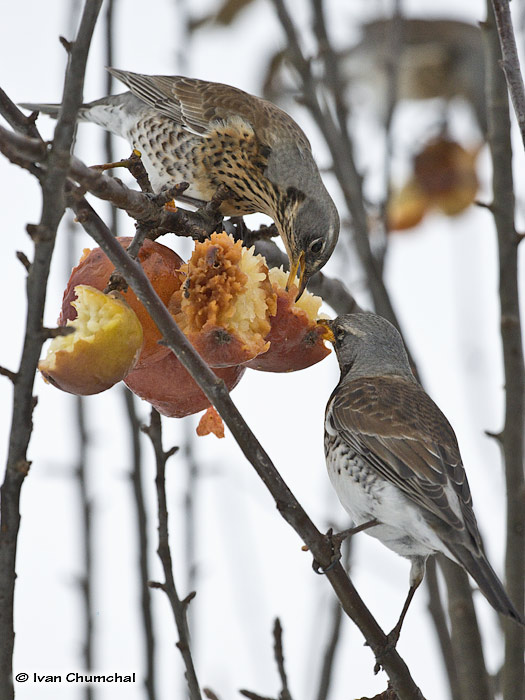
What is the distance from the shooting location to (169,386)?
2186 millimetres

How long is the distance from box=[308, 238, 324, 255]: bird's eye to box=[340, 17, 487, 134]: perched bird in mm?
3648

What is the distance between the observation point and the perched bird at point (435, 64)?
6.60 m

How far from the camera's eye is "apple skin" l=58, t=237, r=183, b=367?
6.72 ft

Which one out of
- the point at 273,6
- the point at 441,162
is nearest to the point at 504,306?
the point at 273,6

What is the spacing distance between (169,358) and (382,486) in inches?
34.2

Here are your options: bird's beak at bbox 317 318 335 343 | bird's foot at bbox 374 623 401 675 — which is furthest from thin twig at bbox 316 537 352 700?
bird's beak at bbox 317 318 335 343

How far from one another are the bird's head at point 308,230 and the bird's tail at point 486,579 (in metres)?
1.05

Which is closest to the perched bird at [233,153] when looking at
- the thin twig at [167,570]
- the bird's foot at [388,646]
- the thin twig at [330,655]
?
the thin twig at [167,570]

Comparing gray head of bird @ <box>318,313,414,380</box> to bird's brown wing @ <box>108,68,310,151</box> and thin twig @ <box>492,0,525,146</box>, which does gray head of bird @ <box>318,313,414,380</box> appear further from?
thin twig @ <box>492,0,525,146</box>

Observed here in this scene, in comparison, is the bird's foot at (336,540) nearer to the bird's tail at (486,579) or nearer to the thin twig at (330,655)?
the bird's tail at (486,579)

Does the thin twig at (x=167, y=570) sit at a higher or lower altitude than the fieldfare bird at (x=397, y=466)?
lower

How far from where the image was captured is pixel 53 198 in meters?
1.35

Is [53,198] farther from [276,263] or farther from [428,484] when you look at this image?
[276,263]

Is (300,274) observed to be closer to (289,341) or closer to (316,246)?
(316,246)
